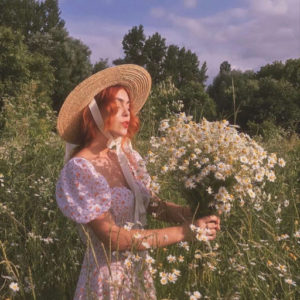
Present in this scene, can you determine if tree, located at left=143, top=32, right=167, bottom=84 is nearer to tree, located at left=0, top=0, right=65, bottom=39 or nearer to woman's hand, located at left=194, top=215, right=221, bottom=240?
tree, located at left=0, top=0, right=65, bottom=39

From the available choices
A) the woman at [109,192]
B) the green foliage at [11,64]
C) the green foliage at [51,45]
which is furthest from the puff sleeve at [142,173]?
the green foliage at [51,45]

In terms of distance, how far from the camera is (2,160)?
12.0 feet

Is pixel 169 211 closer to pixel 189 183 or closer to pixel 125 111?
pixel 189 183

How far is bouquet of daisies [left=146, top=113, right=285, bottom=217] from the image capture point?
68.8 inches

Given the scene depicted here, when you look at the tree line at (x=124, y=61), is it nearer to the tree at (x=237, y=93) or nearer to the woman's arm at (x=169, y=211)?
the tree at (x=237, y=93)

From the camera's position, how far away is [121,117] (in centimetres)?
216

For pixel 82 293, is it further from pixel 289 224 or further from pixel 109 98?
pixel 289 224

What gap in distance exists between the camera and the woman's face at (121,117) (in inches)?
84.2

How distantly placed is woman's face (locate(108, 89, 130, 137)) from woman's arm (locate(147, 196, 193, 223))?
427 millimetres

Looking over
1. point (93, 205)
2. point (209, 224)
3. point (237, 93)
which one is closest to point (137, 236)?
point (93, 205)

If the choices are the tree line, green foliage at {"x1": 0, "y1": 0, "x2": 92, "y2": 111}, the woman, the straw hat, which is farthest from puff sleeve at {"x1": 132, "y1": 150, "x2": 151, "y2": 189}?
green foliage at {"x1": 0, "y1": 0, "x2": 92, "y2": 111}

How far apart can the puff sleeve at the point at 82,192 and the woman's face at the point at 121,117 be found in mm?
284

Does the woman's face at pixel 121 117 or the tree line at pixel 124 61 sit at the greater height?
the tree line at pixel 124 61

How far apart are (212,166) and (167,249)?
1.10 metres
